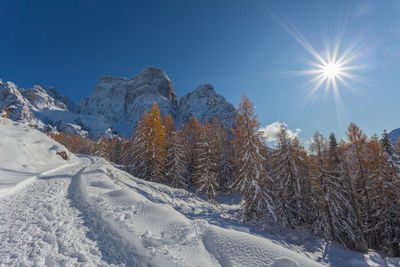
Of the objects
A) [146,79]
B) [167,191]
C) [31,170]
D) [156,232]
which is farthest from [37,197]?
[146,79]

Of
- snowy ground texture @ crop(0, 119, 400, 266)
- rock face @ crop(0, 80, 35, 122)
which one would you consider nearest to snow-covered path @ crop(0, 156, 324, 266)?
snowy ground texture @ crop(0, 119, 400, 266)

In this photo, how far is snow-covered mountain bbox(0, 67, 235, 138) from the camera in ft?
385

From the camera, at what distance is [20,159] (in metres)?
13.1

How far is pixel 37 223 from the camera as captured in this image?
203 inches

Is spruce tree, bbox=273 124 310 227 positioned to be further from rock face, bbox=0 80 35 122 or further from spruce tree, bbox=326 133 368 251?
rock face, bbox=0 80 35 122

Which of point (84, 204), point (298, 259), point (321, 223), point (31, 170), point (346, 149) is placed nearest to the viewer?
point (298, 259)

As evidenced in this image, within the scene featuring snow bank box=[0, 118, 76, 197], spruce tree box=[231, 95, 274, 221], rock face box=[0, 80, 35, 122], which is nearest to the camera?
snow bank box=[0, 118, 76, 197]

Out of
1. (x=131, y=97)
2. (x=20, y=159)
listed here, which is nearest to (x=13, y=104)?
(x=131, y=97)

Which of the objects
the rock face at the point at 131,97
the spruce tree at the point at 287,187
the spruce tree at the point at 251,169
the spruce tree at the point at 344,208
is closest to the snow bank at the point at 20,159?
the spruce tree at the point at 251,169

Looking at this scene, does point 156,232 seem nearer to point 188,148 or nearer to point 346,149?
point 346,149

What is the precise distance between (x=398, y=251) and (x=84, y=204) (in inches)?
944

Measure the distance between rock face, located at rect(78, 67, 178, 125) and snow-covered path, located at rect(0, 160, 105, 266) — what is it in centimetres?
13571

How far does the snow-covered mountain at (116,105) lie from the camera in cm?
11744

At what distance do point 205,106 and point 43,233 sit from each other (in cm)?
11652
